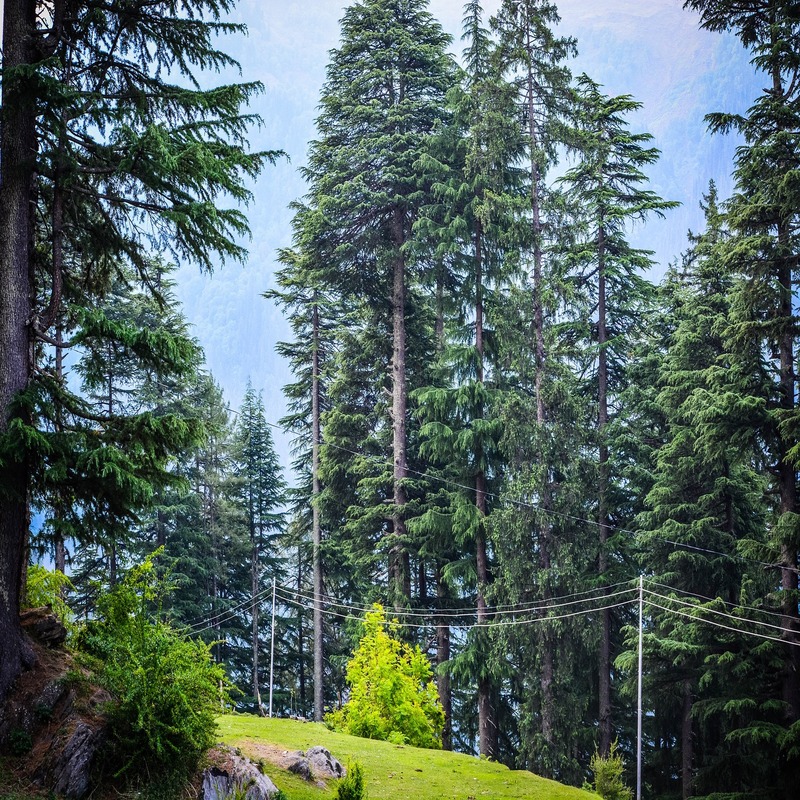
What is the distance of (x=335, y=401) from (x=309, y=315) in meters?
4.75

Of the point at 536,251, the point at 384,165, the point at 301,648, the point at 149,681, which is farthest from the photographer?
the point at 301,648

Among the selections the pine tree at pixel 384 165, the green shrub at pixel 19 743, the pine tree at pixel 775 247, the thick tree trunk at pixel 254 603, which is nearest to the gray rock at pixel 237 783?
the green shrub at pixel 19 743

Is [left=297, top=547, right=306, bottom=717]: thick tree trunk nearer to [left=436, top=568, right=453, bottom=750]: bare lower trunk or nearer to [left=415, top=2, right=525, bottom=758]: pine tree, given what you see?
[left=436, top=568, right=453, bottom=750]: bare lower trunk

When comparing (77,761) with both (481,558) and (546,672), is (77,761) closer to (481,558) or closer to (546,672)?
(546,672)

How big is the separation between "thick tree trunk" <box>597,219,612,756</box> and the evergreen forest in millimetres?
127

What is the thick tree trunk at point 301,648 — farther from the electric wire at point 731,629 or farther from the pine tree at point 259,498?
the electric wire at point 731,629

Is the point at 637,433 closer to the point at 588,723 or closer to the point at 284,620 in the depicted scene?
the point at 588,723

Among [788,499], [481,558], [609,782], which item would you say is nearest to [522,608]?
[481,558]

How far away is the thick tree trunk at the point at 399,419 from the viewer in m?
29.5

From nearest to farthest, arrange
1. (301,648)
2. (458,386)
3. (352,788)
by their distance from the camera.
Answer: (352,788)
(458,386)
(301,648)

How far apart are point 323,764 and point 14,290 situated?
876 centimetres

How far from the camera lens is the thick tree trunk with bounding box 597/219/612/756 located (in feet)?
88.0

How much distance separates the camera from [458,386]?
3061cm

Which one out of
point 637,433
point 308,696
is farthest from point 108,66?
point 308,696
